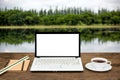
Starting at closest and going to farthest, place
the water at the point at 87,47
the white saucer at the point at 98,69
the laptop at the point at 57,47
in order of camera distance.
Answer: the white saucer at the point at 98,69
the laptop at the point at 57,47
the water at the point at 87,47

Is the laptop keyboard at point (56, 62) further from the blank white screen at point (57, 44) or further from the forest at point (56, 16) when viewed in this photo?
the forest at point (56, 16)

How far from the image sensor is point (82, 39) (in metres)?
3.02

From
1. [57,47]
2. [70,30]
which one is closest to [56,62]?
[57,47]

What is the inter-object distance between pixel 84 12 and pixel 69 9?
221 millimetres

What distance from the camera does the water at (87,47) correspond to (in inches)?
118

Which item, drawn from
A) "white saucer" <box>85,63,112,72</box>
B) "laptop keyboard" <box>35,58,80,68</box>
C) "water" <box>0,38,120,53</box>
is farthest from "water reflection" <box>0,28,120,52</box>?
"white saucer" <box>85,63,112,72</box>

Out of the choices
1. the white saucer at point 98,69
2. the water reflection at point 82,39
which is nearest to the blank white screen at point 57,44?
the white saucer at point 98,69

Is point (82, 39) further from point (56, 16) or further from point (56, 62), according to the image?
point (56, 62)

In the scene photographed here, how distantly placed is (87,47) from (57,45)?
1.27 metres

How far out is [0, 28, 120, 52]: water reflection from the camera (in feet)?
9.86

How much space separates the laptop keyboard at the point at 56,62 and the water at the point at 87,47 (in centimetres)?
129

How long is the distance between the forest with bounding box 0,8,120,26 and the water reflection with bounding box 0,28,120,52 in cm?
12

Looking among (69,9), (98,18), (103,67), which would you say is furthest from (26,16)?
(103,67)

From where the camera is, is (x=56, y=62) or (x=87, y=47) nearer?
(x=56, y=62)
